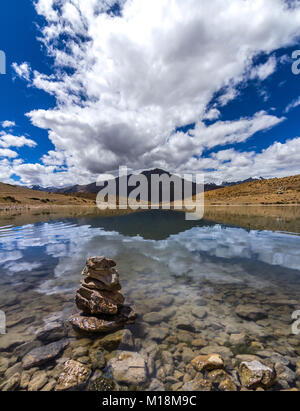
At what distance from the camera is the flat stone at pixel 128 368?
5.21 meters

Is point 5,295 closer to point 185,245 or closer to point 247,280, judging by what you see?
point 247,280

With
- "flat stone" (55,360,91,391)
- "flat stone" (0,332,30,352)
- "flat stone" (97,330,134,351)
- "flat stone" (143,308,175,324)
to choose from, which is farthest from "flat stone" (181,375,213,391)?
"flat stone" (0,332,30,352)

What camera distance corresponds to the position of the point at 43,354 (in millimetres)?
6082

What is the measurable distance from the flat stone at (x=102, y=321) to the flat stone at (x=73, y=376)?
1780 mm

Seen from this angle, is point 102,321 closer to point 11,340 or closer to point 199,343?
point 11,340

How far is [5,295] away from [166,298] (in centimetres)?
951

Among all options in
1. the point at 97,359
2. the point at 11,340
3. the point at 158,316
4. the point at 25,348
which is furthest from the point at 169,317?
the point at 11,340

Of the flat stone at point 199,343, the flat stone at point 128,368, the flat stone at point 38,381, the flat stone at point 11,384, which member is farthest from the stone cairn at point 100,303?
the flat stone at point 199,343

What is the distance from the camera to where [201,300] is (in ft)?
32.3

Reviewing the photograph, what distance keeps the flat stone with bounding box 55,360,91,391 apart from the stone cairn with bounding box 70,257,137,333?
1.81 meters

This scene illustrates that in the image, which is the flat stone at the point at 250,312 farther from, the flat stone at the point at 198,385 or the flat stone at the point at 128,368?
the flat stone at the point at 128,368
